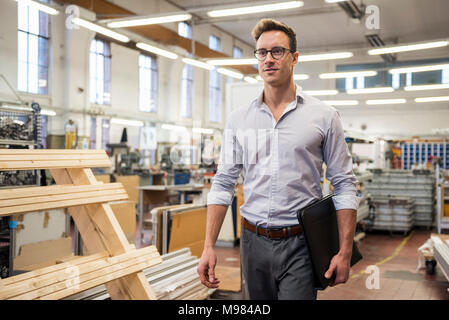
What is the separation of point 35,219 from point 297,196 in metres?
3.36

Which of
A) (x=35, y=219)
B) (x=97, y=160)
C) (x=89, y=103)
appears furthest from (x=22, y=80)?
Answer: (x=97, y=160)

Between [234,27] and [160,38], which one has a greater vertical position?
[234,27]

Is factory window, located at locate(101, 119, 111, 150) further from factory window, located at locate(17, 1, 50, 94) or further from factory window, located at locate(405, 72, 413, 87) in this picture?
factory window, located at locate(405, 72, 413, 87)

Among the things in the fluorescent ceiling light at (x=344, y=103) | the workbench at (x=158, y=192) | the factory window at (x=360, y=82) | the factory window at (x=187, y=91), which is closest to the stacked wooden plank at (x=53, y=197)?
the workbench at (x=158, y=192)

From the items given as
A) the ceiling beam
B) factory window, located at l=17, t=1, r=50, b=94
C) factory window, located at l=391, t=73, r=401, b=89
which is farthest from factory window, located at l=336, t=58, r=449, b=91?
factory window, located at l=17, t=1, r=50, b=94

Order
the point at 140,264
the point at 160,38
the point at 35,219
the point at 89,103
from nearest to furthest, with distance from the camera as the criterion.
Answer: the point at 140,264, the point at 35,219, the point at 89,103, the point at 160,38

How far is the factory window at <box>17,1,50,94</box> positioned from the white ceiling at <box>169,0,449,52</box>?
365 centimetres

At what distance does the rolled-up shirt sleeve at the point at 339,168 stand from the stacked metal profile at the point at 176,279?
1.85 m

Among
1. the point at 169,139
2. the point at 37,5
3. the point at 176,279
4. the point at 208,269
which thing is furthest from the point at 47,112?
the point at 208,269

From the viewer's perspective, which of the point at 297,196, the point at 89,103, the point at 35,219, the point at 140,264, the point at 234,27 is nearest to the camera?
the point at 297,196

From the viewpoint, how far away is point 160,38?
1380 centimetres

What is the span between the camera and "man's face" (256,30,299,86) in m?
1.72
